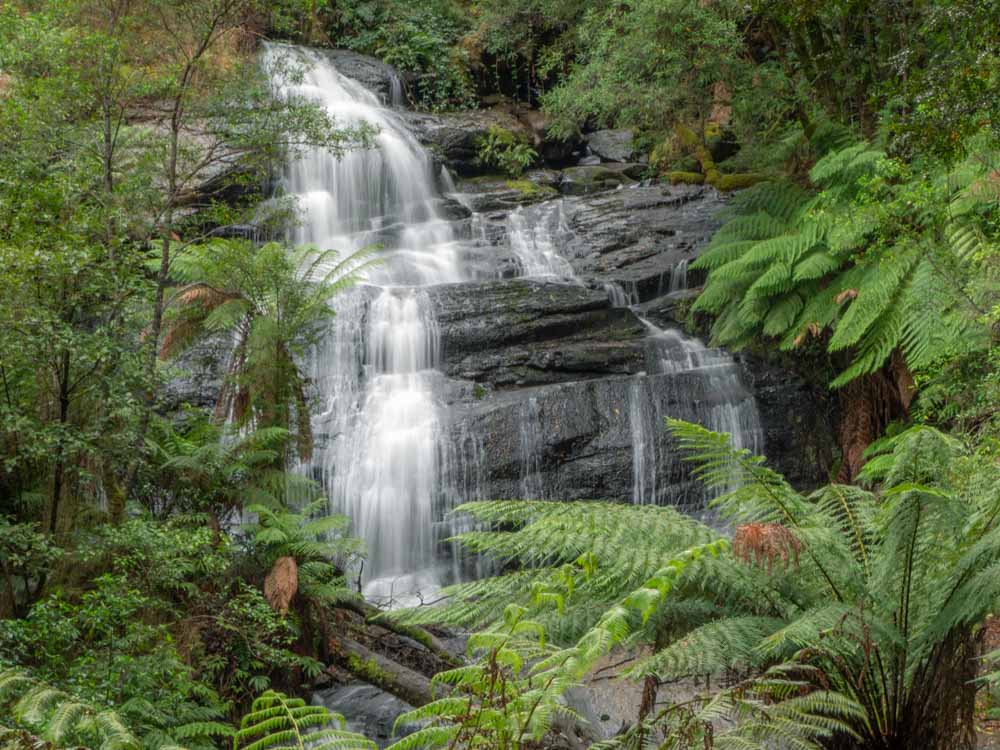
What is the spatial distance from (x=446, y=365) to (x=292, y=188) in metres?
5.19

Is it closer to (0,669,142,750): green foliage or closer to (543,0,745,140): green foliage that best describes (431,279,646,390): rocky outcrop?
(543,0,745,140): green foliage

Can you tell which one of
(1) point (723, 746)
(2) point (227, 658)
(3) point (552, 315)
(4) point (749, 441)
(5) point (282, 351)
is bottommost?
(2) point (227, 658)

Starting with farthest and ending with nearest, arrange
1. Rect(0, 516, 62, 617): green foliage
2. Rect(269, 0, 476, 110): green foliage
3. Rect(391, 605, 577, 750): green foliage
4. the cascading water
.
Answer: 1. Rect(269, 0, 476, 110): green foliage
2. the cascading water
3. Rect(0, 516, 62, 617): green foliage
4. Rect(391, 605, 577, 750): green foliage

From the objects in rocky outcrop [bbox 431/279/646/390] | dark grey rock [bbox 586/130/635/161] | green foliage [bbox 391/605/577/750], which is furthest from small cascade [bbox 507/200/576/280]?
green foliage [bbox 391/605/577/750]

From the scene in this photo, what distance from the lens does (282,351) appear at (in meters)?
7.48

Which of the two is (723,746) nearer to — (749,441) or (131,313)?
(131,313)

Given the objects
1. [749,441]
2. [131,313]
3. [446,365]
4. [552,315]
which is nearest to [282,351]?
[131,313]

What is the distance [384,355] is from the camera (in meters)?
11.1

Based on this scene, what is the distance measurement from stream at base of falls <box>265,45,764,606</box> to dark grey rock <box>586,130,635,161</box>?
4.20 meters

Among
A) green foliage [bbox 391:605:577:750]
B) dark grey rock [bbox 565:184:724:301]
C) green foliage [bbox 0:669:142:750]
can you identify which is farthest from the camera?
dark grey rock [bbox 565:184:724:301]

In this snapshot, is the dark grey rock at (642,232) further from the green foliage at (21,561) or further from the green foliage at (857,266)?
the green foliage at (21,561)

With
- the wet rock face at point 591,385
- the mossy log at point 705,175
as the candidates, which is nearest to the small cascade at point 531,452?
the wet rock face at point 591,385

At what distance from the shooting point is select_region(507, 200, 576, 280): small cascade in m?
13.4

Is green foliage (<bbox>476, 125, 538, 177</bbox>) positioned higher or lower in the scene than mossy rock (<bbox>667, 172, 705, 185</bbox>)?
higher
